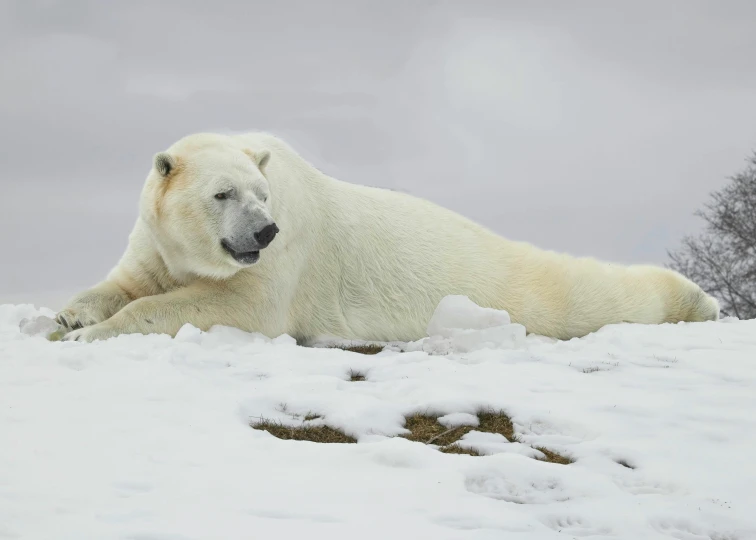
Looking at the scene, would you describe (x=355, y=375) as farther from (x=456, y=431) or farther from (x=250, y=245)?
(x=250, y=245)

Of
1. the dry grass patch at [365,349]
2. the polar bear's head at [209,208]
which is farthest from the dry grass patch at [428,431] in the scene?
the dry grass patch at [365,349]

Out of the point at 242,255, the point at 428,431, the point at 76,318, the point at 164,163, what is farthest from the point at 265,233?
the point at 428,431

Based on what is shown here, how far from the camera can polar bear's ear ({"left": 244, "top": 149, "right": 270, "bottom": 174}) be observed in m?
7.46

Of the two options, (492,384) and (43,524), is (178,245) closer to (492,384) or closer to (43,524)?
(492,384)

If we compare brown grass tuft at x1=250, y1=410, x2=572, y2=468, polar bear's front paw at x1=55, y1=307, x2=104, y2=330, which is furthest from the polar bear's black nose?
brown grass tuft at x1=250, y1=410, x2=572, y2=468

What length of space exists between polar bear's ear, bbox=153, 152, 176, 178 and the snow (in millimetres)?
1490

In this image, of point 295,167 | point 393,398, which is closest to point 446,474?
point 393,398

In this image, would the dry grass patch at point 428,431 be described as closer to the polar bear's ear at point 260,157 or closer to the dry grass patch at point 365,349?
the dry grass patch at point 365,349

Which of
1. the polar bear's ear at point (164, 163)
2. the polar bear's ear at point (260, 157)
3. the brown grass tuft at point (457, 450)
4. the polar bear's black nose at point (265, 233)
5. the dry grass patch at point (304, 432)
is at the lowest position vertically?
the brown grass tuft at point (457, 450)

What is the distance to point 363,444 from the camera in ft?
14.6

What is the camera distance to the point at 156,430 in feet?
14.9

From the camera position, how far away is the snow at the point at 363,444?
3559 millimetres

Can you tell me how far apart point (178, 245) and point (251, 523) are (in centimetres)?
423

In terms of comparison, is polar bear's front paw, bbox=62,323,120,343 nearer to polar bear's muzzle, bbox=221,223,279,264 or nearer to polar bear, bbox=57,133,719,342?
polar bear, bbox=57,133,719,342
